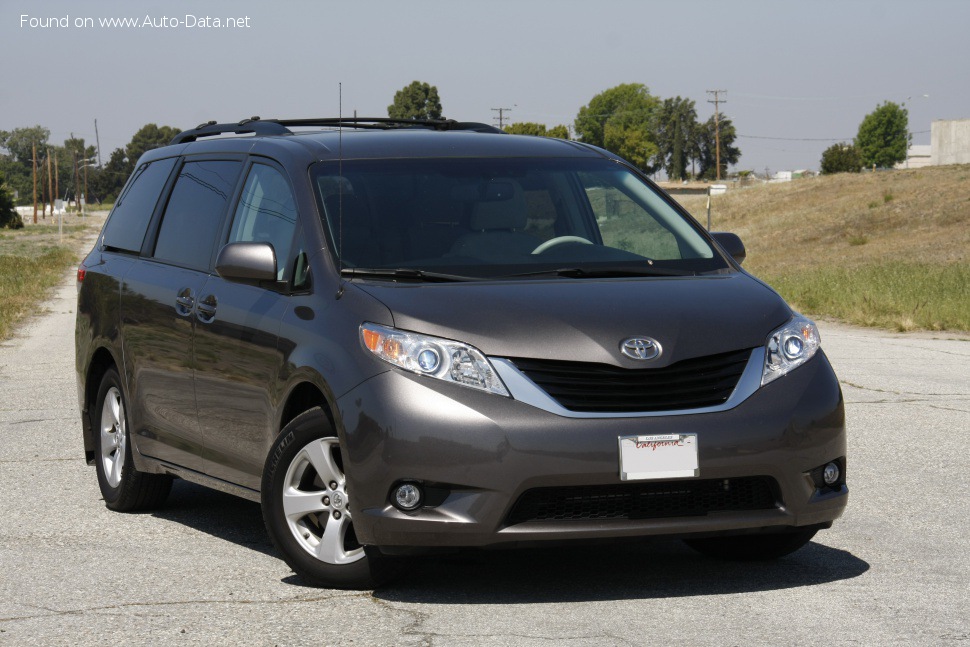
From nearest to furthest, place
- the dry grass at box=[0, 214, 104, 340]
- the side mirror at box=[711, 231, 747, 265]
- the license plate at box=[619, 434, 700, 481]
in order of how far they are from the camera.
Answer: the license plate at box=[619, 434, 700, 481]
the side mirror at box=[711, 231, 747, 265]
the dry grass at box=[0, 214, 104, 340]

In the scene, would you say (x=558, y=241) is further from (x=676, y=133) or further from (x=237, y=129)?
(x=676, y=133)

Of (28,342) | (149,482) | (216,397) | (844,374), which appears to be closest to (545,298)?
(216,397)

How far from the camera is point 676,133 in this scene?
182 metres

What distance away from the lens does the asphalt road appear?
4906 mm

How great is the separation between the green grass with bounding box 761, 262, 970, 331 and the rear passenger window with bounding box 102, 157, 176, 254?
15422 mm

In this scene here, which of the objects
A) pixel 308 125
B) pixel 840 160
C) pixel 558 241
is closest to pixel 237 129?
pixel 308 125

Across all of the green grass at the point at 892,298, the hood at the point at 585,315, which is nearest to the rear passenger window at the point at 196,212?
the hood at the point at 585,315

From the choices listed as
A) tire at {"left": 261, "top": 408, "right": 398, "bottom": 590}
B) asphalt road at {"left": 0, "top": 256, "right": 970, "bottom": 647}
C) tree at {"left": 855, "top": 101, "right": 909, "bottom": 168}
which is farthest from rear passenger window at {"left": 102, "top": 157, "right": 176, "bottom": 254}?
tree at {"left": 855, "top": 101, "right": 909, "bottom": 168}

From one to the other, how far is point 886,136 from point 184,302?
545 feet

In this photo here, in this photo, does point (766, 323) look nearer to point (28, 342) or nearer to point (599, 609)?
point (599, 609)

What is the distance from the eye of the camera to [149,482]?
7492 mm

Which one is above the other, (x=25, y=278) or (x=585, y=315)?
(x=585, y=315)

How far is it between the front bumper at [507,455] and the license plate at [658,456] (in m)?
0.02

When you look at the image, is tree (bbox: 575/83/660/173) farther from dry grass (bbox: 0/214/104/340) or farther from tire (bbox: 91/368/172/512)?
tire (bbox: 91/368/172/512)
